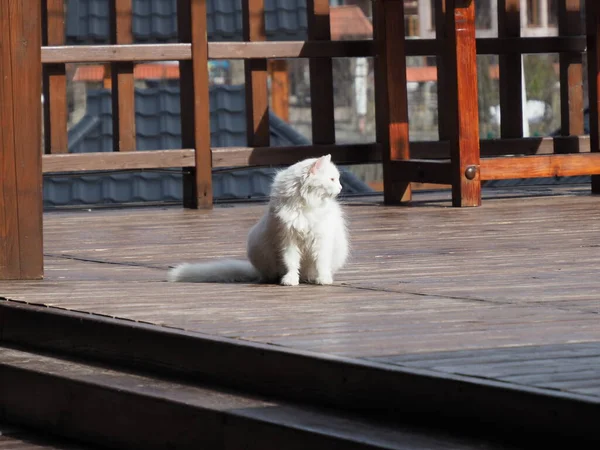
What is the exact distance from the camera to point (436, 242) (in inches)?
262

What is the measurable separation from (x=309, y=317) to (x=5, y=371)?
A: 1170 millimetres

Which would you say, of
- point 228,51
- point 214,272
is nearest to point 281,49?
point 228,51

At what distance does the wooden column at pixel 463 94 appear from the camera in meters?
8.80

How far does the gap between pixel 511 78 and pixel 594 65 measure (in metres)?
1.12

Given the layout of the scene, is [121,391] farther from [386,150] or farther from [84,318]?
[386,150]

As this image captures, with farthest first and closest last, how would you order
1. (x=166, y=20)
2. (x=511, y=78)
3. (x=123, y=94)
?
1. (x=166, y=20)
2. (x=511, y=78)
3. (x=123, y=94)

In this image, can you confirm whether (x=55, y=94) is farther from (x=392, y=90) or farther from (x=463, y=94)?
(x=463, y=94)

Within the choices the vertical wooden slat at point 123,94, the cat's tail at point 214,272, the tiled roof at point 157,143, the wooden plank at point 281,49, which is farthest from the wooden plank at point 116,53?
the cat's tail at point 214,272

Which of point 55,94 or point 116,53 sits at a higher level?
point 116,53

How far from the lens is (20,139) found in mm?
5766

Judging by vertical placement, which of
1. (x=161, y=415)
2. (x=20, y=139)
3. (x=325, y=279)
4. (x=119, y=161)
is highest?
(x=20, y=139)

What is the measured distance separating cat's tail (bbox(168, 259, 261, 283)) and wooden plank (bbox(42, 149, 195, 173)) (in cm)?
446

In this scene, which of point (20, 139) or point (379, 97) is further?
point (379, 97)

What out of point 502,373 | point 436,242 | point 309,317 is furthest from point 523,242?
point 502,373
